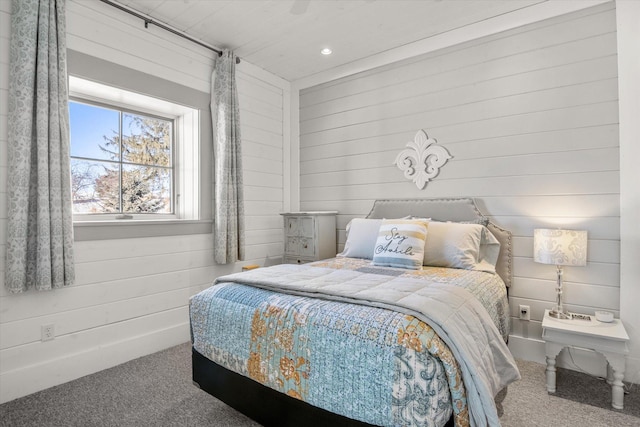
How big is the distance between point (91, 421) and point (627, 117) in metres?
3.64

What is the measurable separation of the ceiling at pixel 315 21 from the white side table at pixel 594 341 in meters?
2.25

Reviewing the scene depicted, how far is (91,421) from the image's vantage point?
1.86 metres

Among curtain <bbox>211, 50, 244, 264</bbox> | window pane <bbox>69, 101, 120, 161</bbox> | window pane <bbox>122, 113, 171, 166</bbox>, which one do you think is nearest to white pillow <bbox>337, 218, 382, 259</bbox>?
curtain <bbox>211, 50, 244, 264</bbox>

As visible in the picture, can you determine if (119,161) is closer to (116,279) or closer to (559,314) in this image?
(116,279)

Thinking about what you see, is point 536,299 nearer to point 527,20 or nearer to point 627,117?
point 627,117

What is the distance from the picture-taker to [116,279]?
2617mm

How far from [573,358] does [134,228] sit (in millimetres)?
3310

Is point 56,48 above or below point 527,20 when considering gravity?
below

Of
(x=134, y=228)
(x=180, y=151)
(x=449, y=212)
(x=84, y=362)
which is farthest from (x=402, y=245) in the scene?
(x=84, y=362)

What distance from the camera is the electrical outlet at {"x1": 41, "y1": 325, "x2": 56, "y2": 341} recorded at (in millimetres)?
2250

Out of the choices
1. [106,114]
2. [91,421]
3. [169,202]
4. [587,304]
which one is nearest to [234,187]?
[169,202]

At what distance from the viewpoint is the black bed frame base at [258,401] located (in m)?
1.45

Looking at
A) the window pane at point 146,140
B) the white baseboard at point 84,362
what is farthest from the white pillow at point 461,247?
the window pane at point 146,140

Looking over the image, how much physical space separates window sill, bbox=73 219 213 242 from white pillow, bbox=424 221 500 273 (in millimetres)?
1941
